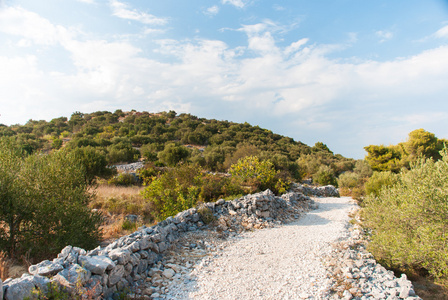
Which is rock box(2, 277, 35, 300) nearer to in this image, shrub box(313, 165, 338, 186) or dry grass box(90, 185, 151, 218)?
dry grass box(90, 185, 151, 218)

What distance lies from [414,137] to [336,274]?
27.3 metres

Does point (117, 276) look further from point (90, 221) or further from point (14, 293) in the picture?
point (90, 221)

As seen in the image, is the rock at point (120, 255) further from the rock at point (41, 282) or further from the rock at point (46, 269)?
the rock at point (41, 282)

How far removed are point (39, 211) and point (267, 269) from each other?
5171 mm

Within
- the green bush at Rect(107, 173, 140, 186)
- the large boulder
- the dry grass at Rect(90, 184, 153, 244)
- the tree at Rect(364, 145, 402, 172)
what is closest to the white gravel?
the large boulder

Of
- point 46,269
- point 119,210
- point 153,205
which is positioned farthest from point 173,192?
point 46,269

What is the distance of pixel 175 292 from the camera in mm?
4637

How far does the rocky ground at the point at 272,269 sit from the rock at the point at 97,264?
851 mm

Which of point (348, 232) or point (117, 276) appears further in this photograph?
point (348, 232)

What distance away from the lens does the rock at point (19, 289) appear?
304 cm

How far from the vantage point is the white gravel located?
459cm

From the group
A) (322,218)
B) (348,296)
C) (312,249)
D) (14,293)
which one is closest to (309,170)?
(322,218)

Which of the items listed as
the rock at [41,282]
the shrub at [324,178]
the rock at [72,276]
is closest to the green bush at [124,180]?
the rock at [72,276]

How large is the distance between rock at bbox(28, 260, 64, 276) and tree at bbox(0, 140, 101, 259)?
5.92 feet
